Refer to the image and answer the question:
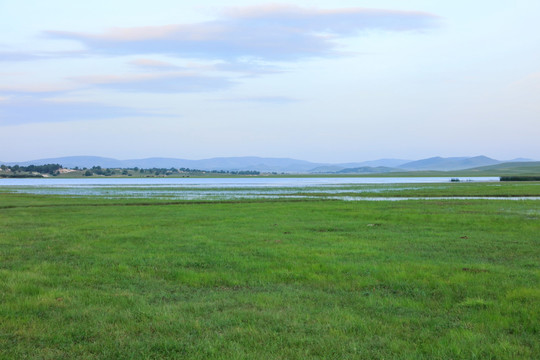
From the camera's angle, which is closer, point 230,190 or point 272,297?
point 272,297

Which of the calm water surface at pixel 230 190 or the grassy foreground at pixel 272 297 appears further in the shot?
the calm water surface at pixel 230 190

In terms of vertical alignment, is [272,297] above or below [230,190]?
above

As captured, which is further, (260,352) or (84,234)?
(84,234)

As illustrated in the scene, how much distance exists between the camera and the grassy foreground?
7707 mm

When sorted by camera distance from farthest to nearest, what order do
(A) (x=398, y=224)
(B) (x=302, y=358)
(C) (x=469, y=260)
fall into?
(A) (x=398, y=224) → (C) (x=469, y=260) → (B) (x=302, y=358)

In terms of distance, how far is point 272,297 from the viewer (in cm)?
1066

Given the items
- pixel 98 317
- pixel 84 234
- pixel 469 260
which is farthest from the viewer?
pixel 84 234

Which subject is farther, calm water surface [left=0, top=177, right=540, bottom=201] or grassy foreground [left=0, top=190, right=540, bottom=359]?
calm water surface [left=0, top=177, right=540, bottom=201]

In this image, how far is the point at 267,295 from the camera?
1084 centimetres

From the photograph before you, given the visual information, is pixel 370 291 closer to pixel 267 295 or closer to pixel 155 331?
pixel 267 295

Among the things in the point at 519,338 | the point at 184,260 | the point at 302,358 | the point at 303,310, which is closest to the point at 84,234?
the point at 184,260

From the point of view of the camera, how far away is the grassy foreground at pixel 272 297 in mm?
7707

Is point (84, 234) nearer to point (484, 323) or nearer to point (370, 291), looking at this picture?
point (370, 291)

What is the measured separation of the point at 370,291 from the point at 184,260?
6.98 m
